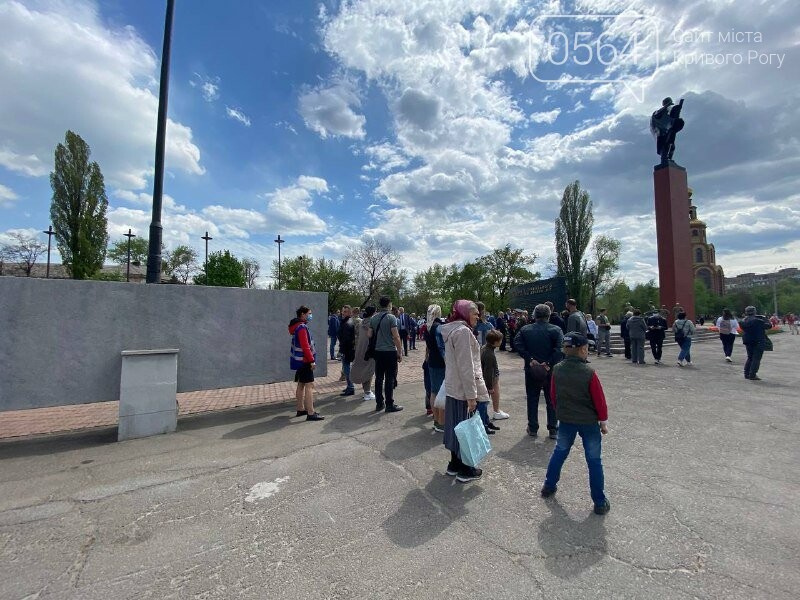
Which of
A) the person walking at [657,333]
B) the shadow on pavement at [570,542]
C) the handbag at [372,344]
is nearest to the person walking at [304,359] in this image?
the handbag at [372,344]

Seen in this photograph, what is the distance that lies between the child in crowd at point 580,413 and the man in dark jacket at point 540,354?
64.6 inches

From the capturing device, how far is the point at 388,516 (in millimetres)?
3109

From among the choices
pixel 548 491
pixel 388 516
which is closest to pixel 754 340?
pixel 548 491

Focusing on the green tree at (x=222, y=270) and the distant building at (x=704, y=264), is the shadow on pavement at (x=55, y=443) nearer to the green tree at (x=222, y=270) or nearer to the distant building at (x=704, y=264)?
the green tree at (x=222, y=270)

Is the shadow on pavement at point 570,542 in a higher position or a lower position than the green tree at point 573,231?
lower

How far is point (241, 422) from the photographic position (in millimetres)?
6027

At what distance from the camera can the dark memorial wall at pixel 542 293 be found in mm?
16562

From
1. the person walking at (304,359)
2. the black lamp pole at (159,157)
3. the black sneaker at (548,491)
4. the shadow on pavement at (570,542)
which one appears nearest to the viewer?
the shadow on pavement at (570,542)

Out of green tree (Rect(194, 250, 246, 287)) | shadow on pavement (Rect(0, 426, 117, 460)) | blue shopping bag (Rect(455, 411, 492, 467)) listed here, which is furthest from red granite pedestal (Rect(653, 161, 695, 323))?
green tree (Rect(194, 250, 246, 287))

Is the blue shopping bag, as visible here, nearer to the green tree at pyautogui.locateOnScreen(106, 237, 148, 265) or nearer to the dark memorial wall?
the dark memorial wall

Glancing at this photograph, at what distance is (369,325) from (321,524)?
13.6 ft

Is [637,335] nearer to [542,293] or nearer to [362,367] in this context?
[542,293]

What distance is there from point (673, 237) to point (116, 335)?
2765cm

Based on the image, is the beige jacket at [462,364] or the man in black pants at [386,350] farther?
the man in black pants at [386,350]
